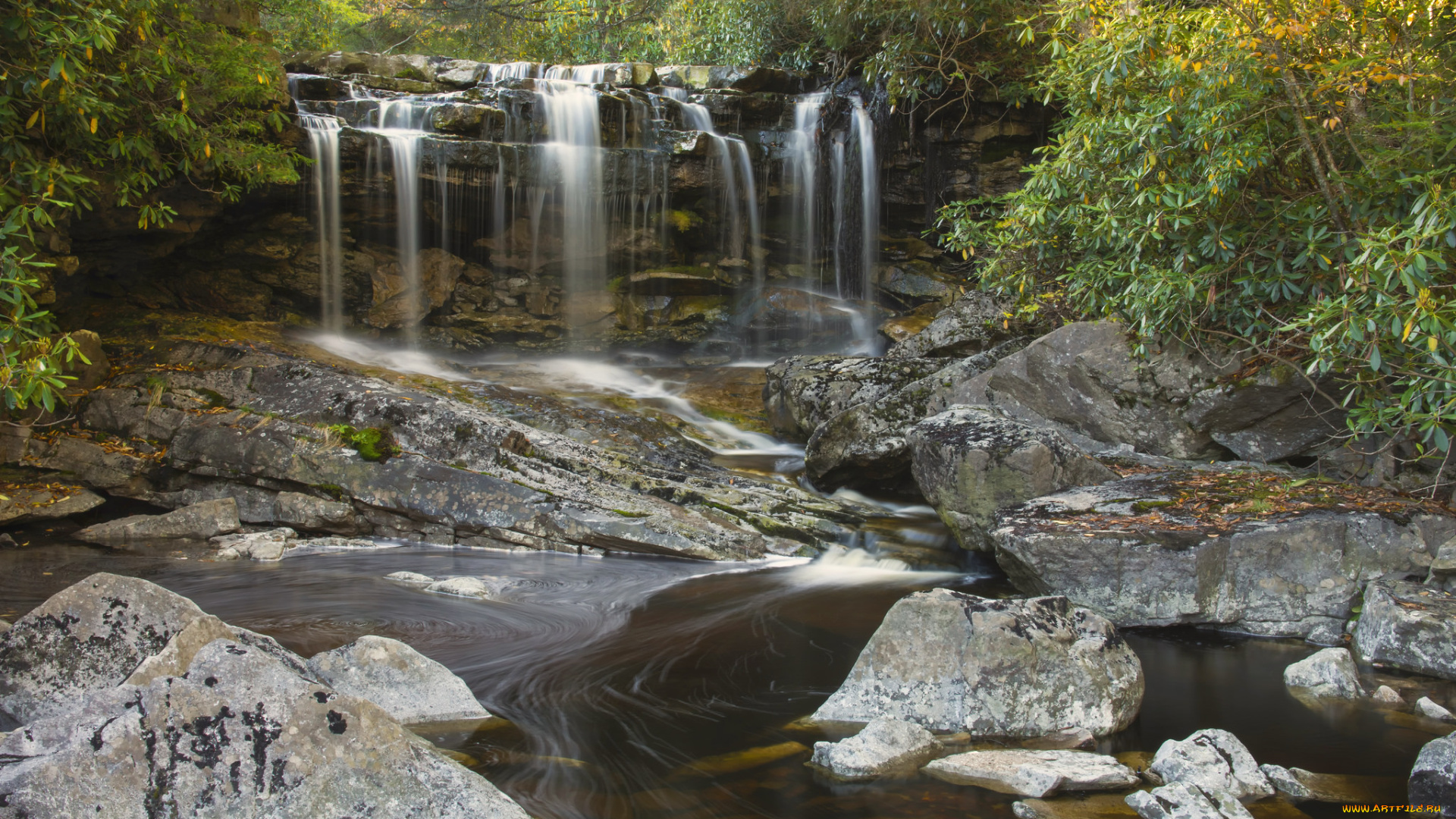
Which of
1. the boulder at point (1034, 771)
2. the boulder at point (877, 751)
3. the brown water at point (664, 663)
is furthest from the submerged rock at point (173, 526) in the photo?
the boulder at point (1034, 771)

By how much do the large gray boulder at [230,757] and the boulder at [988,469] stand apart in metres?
5.19

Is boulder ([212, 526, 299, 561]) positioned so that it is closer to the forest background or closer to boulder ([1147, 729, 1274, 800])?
the forest background

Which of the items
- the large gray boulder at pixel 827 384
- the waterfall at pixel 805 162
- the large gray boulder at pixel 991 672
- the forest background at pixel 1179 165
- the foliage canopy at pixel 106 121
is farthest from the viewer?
the waterfall at pixel 805 162

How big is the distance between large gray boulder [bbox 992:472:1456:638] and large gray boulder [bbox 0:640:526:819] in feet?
14.3

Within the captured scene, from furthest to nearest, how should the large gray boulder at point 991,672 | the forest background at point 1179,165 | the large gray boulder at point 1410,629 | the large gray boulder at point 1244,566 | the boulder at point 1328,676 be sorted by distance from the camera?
1. the forest background at point 1179,165
2. the large gray boulder at point 1244,566
3. the large gray boulder at point 1410,629
4. the boulder at point 1328,676
5. the large gray boulder at point 991,672

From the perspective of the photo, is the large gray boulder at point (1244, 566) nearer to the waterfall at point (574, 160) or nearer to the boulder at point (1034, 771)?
the boulder at point (1034, 771)

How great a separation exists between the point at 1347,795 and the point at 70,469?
9.95 meters

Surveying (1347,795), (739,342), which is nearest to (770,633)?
(1347,795)

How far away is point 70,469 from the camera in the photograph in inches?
317

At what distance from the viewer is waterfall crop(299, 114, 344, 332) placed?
518 inches

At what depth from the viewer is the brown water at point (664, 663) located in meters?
3.56

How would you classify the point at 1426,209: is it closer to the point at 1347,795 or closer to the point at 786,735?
the point at 1347,795

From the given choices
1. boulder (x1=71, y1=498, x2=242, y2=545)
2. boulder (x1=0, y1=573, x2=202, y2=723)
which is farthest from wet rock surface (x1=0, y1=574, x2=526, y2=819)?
boulder (x1=71, y1=498, x2=242, y2=545)

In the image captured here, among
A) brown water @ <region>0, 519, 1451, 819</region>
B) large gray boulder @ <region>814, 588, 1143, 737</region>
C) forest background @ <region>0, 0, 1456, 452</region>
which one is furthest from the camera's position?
forest background @ <region>0, 0, 1456, 452</region>
